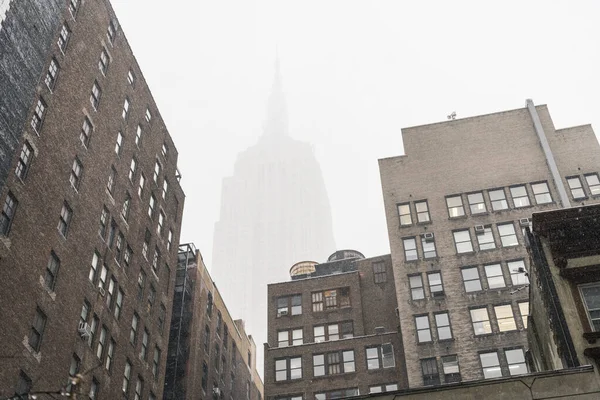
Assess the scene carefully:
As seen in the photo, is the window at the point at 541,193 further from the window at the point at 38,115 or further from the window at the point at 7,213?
the window at the point at 7,213

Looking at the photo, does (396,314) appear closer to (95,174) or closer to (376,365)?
(376,365)

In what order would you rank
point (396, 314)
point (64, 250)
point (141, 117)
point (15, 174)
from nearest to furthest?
point (15, 174), point (64, 250), point (141, 117), point (396, 314)

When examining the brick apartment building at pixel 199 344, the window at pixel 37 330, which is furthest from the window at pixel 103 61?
the brick apartment building at pixel 199 344

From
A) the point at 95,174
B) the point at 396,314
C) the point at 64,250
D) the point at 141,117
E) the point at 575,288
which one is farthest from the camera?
the point at 396,314

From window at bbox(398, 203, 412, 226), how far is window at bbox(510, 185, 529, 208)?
1021cm

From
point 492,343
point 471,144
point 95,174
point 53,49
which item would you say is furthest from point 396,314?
point 53,49

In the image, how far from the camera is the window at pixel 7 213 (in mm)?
37322

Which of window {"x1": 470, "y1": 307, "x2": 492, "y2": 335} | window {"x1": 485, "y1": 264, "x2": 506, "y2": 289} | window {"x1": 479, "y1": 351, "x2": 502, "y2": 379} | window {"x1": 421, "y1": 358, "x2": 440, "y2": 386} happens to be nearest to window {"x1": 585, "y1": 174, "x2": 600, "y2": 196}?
window {"x1": 485, "y1": 264, "x2": 506, "y2": 289}

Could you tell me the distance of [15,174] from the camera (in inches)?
1537

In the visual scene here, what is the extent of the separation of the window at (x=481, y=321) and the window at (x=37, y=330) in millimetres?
37571

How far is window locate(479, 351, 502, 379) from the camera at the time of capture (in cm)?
5934

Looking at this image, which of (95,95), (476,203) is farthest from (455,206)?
(95,95)

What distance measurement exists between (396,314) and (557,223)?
43.9 m

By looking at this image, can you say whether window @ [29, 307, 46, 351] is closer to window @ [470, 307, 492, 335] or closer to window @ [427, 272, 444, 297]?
window @ [427, 272, 444, 297]
